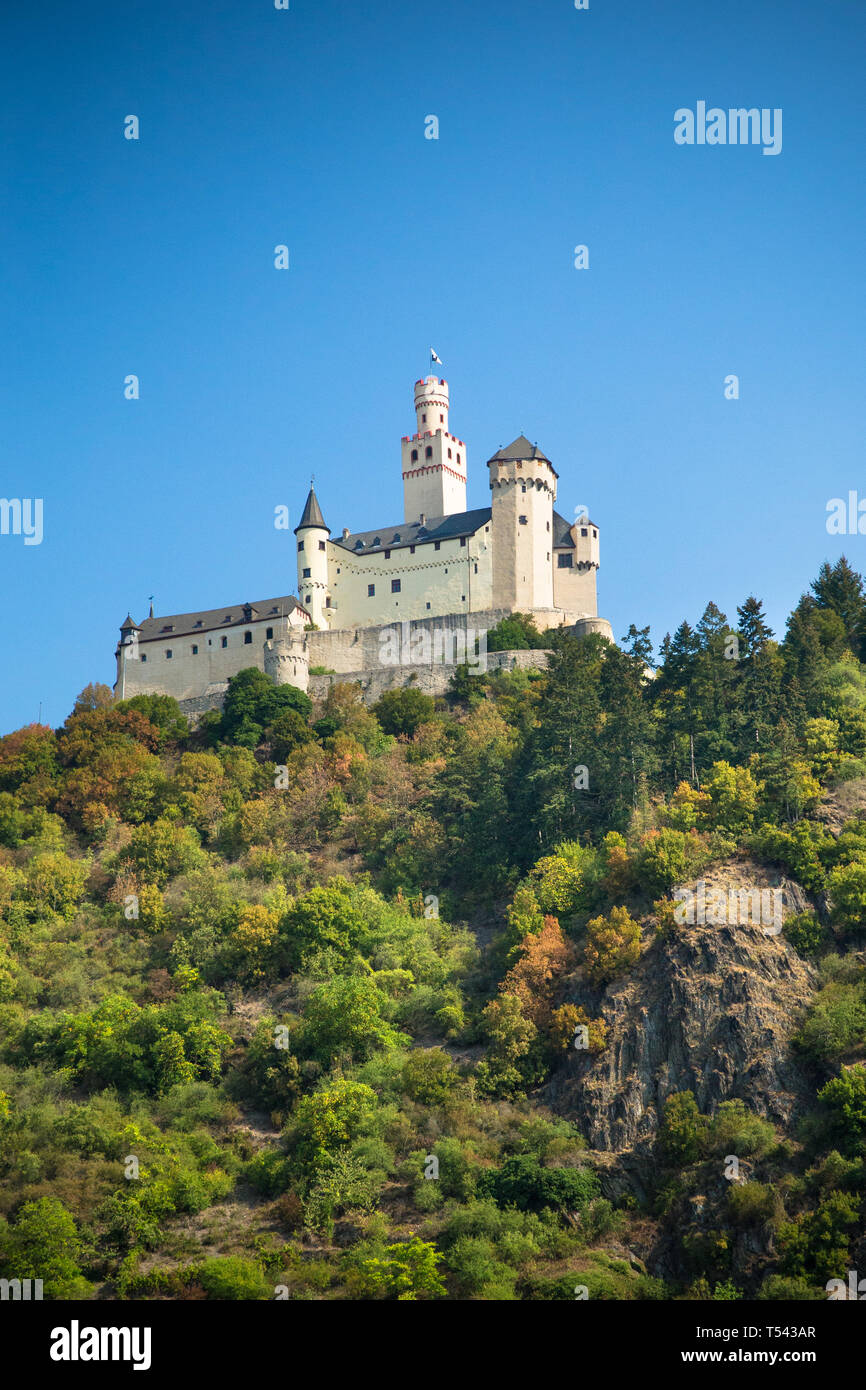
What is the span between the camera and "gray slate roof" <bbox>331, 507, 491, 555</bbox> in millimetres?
90875

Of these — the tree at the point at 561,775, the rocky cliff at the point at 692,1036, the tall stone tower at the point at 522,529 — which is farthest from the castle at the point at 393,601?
the rocky cliff at the point at 692,1036

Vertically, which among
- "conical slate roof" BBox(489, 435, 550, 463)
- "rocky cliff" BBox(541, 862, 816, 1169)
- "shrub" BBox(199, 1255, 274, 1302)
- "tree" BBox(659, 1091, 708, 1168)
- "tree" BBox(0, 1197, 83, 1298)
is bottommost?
"shrub" BBox(199, 1255, 274, 1302)

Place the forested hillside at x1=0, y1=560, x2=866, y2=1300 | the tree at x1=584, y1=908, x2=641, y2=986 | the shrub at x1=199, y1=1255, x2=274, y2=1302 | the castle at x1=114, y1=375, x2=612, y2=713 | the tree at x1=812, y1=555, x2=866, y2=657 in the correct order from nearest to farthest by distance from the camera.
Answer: the shrub at x1=199, y1=1255, x2=274, y2=1302, the forested hillside at x1=0, y1=560, x2=866, y2=1300, the tree at x1=584, y1=908, x2=641, y2=986, the tree at x1=812, y1=555, x2=866, y2=657, the castle at x1=114, y1=375, x2=612, y2=713

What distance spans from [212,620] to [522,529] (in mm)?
18989

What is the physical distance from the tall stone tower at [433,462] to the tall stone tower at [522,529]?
23.3 feet

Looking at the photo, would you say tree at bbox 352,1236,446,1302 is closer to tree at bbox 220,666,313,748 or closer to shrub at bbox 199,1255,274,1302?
shrub at bbox 199,1255,274,1302

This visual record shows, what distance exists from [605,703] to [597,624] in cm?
2027

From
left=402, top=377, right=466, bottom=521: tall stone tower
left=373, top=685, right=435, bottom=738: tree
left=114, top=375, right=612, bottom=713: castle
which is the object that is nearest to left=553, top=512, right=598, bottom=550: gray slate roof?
left=114, top=375, right=612, bottom=713: castle

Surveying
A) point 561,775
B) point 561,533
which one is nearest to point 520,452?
point 561,533

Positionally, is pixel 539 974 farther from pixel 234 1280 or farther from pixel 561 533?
pixel 561 533

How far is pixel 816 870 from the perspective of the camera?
52031 mm

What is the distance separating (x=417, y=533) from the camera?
93312 millimetres

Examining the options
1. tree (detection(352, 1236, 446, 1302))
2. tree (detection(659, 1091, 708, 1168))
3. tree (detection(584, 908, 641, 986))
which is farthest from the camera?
tree (detection(584, 908, 641, 986))

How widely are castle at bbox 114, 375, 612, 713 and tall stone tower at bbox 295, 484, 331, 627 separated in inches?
3.3
